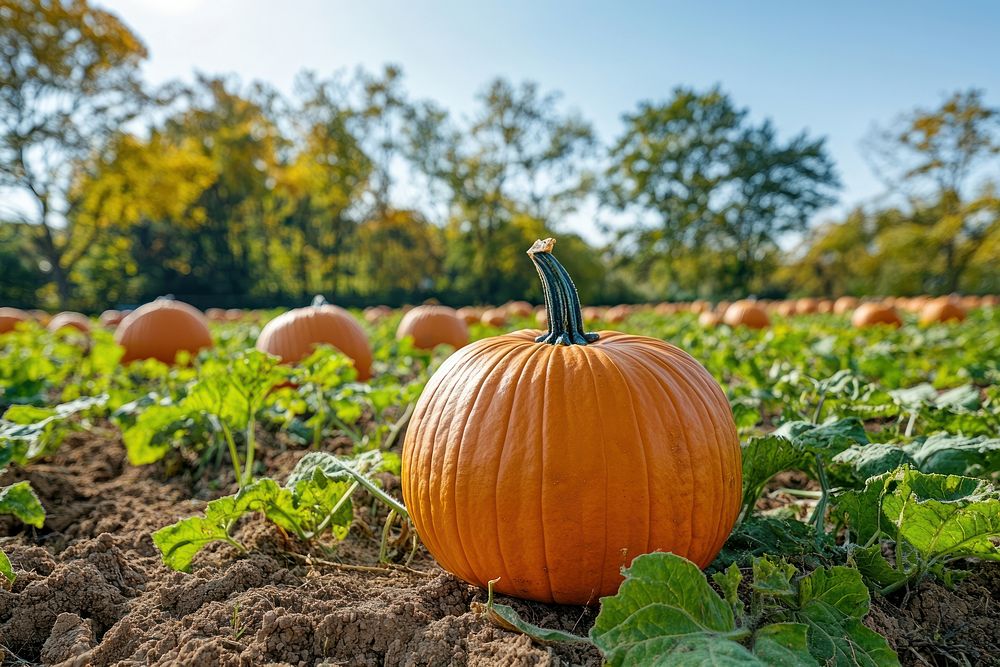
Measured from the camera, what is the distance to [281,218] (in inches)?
1369

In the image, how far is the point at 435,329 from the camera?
22.9 feet

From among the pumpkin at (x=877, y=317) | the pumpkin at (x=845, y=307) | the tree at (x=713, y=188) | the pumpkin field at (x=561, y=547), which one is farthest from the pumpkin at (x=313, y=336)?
the tree at (x=713, y=188)

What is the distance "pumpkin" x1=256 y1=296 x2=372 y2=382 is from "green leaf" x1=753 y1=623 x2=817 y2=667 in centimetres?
391

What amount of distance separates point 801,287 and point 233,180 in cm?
3720

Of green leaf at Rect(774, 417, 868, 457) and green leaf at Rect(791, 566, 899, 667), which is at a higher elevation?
green leaf at Rect(774, 417, 868, 457)

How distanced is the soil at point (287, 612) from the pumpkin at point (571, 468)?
0.16 m

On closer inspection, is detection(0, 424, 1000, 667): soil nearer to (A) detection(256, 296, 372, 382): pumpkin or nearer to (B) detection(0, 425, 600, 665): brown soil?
(B) detection(0, 425, 600, 665): brown soil

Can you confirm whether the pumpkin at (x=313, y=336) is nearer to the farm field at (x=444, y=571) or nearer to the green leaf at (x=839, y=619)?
the farm field at (x=444, y=571)

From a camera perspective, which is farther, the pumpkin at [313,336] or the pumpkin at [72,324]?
the pumpkin at [72,324]

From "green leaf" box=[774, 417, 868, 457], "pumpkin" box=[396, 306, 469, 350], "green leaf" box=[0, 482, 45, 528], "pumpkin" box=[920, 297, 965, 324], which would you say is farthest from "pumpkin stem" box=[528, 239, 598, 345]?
"pumpkin" box=[920, 297, 965, 324]

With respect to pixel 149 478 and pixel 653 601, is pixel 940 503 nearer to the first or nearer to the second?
pixel 653 601

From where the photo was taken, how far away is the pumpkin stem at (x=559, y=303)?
→ 184 centimetres

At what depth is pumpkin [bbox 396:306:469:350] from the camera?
6.94 meters

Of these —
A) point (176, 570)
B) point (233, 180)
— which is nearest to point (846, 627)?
point (176, 570)
